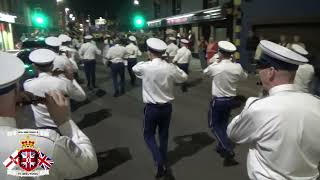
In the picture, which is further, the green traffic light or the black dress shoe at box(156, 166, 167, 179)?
the green traffic light

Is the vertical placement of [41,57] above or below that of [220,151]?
above

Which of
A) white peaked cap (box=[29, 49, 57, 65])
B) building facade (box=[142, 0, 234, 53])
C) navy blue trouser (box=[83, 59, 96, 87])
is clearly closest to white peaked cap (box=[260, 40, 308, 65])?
white peaked cap (box=[29, 49, 57, 65])

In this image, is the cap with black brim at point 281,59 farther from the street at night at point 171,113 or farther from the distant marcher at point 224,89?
the distant marcher at point 224,89

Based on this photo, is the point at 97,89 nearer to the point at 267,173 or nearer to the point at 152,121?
the point at 152,121

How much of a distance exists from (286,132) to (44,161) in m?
1.66

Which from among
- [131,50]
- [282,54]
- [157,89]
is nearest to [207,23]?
[131,50]

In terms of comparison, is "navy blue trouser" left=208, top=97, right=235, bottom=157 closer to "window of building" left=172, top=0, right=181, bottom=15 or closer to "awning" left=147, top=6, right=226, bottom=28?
"awning" left=147, top=6, right=226, bottom=28

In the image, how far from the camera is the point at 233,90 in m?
6.29

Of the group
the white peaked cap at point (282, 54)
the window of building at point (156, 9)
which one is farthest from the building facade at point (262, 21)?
the window of building at point (156, 9)

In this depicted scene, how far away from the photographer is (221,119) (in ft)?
21.2

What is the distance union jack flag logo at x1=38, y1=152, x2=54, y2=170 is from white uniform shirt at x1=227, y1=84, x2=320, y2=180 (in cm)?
152

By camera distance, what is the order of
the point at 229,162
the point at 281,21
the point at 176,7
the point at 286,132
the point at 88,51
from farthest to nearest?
1. the point at 176,7
2. the point at 281,21
3. the point at 88,51
4. the point at 229,162
5. the point at 286,132

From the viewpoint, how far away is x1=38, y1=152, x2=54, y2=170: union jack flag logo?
1.65 metres

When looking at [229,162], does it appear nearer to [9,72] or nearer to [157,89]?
[157,89]
